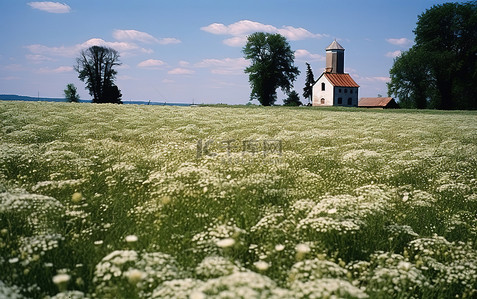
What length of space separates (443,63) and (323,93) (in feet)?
105

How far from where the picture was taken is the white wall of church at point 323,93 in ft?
293

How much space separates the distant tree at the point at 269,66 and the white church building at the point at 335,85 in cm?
1056

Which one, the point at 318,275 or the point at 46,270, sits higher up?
the point at 318,275

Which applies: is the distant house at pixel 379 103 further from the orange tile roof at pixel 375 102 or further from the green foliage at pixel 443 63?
the green foliage at pixel 443 63

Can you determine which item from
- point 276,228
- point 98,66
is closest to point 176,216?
point 276,228

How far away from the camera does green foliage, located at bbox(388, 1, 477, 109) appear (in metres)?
64.2

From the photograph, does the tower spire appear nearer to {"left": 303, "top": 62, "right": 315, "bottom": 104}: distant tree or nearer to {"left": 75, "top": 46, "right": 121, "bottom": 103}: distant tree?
{"left": 303, "top": 62, "right": 315, "bottom": 104}: distant tree

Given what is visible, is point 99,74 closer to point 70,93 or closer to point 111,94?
point 111,94

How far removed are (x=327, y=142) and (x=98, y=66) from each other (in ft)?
270

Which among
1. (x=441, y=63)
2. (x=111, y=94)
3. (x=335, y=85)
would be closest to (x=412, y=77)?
(x=441, y=63)

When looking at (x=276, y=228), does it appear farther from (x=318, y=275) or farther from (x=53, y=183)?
(x=53, y=183)

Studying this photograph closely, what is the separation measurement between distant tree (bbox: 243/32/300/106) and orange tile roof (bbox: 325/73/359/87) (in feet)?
35.4

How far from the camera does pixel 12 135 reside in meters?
11.8

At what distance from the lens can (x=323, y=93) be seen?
9200cm
